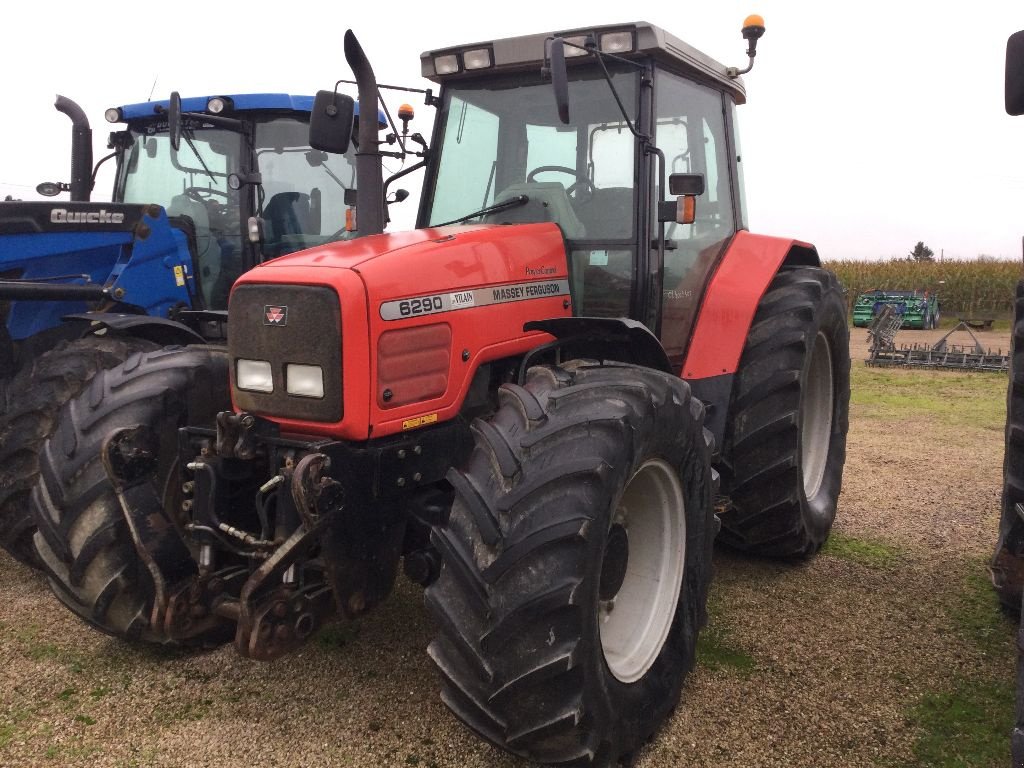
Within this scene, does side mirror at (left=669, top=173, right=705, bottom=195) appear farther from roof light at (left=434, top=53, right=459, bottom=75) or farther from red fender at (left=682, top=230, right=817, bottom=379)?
roof light at (left=434, top=53, right=459, bottom=75)

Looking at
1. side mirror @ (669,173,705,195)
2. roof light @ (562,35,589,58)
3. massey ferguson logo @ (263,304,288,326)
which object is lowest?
massey ferguson logo @ (263,304,288,326)

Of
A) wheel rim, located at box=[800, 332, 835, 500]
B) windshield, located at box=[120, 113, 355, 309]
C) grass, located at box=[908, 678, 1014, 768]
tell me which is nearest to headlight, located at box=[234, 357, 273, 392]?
grass, located at box=[908, 678, 1014, 768]

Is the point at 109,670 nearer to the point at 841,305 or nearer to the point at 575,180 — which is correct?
the point at 575,180

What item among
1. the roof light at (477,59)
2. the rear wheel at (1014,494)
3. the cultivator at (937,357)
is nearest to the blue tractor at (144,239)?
the roof light at (477,59)

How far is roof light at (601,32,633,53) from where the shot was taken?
136 inches

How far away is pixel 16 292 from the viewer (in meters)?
4.80

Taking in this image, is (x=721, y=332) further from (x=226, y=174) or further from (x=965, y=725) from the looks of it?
(x=226, y=174)

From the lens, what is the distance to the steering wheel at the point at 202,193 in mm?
6074

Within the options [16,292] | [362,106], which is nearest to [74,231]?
[16,292]

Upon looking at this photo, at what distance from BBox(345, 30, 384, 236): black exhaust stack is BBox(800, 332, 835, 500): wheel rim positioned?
2604mm

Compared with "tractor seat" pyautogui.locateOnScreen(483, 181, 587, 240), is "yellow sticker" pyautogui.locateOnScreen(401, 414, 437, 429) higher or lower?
lower

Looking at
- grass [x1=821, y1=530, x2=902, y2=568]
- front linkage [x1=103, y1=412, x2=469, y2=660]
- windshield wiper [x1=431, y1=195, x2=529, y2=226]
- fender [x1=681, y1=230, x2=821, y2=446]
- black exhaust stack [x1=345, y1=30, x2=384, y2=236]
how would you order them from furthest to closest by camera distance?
grass [x1=821, y1=530, x2=902, y2=568] < fender [x1=681, y1=230, x2=821, y2=446] < windshield wiper [x1=431, y1=195, x2=529, y2=226] < black exhaust stack [x1=345, y1=30, x2=384, y2=236] < front linkage [x1=103, y1=412, x2=469, y2=660]

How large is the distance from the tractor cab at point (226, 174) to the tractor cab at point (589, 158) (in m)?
2.45

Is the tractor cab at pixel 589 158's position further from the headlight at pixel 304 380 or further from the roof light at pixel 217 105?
the roof light at pixel 217 105
